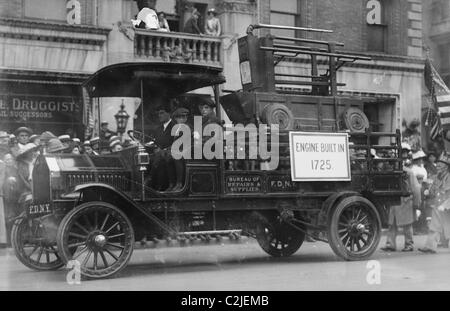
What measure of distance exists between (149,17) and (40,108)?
9.04ft

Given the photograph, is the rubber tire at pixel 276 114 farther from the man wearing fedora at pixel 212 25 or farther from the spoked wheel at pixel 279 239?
the man wearing fedora at pixel 212 25

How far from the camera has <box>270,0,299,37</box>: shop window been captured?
1927cm

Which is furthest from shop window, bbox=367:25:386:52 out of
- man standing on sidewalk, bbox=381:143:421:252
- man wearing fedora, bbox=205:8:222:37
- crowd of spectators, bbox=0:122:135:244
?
crowd of spectators, bbox=0:122:135:244

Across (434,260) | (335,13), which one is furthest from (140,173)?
(335,13)

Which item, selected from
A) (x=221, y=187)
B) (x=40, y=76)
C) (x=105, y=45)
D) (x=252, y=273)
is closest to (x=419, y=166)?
(x=221, y=187)

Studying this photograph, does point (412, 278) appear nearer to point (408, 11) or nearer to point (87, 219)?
point (87, 219)

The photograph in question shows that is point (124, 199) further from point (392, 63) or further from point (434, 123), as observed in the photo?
point (392, 63)

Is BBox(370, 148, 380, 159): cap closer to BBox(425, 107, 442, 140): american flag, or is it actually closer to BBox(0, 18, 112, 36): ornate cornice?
BBox(425, 107, 442, 140): american flag

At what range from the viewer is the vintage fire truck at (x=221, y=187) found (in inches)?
349

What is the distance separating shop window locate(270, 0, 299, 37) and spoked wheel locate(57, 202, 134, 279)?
11150mm

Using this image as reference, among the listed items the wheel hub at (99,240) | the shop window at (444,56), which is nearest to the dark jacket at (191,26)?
the shop window at (444,56)

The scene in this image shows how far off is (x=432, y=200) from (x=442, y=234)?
611 mm

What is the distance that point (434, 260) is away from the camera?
10930 mm

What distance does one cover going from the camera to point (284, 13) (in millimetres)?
19406
